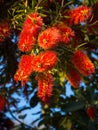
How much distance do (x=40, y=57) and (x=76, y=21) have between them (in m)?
0.19

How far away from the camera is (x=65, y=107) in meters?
2.36

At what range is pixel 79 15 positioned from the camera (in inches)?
46.9

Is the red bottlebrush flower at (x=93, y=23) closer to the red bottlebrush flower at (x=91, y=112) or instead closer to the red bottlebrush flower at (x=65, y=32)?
the red bottlebrush flower at (x=65, y=32)

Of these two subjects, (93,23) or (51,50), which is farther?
(93,23)

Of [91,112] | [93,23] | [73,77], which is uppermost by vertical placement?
[93,23]

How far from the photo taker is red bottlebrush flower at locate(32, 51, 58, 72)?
1.04 m

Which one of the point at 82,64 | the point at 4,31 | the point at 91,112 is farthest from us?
the point at 91,112

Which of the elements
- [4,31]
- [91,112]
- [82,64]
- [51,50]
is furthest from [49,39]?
[91,112]

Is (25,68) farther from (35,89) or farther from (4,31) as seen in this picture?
(35,89)

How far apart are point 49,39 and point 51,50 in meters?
0.03

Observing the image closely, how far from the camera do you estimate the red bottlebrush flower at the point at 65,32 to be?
1119 mm

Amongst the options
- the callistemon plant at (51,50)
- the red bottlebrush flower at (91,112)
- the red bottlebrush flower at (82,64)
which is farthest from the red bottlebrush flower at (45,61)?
the red bottlebrush flower at (91,112)

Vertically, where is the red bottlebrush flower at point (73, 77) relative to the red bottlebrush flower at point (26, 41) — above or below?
below

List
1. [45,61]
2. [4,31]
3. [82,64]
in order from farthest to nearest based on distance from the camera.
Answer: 1. [4,31]
2. [82,64]
3. [45,61]
